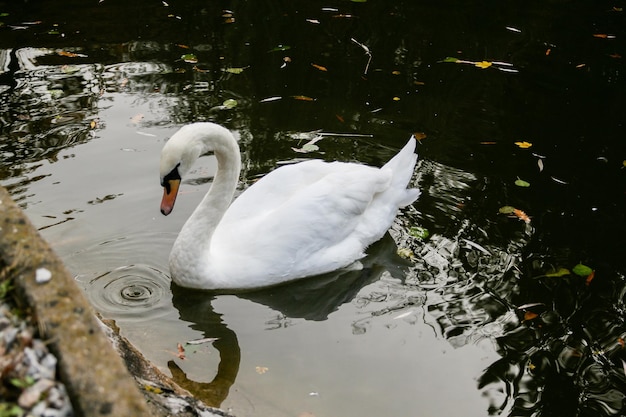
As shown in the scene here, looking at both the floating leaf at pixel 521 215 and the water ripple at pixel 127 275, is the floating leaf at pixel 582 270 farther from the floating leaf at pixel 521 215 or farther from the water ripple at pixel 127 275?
the water ripple at pixel 127 275

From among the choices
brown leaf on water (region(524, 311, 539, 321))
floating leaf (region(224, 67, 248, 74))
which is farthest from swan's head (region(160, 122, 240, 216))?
floating leaf (region(224, 67, 248, 74))

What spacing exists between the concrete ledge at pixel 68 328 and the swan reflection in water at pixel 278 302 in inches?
72.1

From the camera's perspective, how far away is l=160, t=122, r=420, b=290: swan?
17.6 feet

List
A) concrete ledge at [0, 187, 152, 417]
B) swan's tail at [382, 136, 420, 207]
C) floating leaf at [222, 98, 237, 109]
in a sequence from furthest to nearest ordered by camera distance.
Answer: floating leaf at [222, 98, 237, 109], swan's tail at [382, 136, 420, 207], concrete ledge at [0, 187, 152, 417]

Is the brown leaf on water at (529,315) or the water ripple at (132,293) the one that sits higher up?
the brown leaf on water at (529,315)

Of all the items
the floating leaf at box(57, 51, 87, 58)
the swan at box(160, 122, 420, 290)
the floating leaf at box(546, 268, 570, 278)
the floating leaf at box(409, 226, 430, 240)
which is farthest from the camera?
the floating leaf at box(57, 51, 87, 58)

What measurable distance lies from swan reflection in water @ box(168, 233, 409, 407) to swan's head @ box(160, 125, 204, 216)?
0.84 metres

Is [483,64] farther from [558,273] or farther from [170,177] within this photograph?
[170,177]

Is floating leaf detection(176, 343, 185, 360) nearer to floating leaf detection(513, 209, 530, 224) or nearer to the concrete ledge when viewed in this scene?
the concrete ledge

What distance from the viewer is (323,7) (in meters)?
11.5

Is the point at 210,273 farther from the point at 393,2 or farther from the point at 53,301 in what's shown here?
the point at 393,2

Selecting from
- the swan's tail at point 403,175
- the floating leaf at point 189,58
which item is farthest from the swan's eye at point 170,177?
the floating leaf at point 189,58

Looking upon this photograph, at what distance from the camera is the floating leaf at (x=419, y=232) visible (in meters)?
6.47

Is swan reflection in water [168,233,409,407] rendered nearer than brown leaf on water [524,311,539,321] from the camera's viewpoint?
Yes
